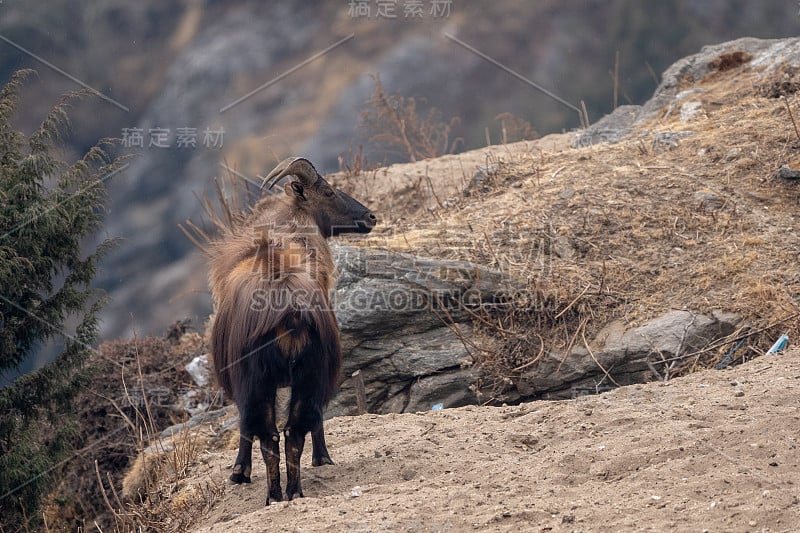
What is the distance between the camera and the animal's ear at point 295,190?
7.13m

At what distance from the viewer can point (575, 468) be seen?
17.4 ft

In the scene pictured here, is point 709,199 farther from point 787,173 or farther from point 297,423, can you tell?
point 297,423

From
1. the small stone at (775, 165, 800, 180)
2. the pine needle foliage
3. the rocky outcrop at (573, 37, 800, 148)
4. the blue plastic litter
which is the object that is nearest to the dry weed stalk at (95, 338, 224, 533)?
the pine needle foliage

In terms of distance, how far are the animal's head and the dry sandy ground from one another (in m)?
1.67

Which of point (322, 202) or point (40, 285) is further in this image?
point (40, 285)

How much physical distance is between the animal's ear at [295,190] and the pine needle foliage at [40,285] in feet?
7.09

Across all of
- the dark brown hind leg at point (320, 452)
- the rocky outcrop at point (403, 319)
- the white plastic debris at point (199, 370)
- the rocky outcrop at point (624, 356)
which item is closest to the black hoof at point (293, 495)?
the dark brown hind leg at point (320, 452)

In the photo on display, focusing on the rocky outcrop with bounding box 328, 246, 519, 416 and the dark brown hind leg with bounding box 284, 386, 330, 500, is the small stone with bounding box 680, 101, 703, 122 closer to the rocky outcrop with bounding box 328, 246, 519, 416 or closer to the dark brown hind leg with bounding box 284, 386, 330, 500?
the rocky outcrop with bounding box 328, 246, 519, 416

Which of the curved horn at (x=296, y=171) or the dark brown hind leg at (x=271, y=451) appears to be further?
the curved horn at (x=296, y=171)

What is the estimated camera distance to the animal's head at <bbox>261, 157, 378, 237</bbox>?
7137 mm

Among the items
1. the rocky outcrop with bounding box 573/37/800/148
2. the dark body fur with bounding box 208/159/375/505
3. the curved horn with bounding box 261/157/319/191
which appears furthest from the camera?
the rocky outcrop with bounding box 573/37/800/148

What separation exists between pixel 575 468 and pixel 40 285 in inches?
208

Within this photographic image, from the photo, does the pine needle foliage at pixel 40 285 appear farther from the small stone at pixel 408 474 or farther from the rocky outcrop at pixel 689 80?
the rocky outcrop at pixel 689 80

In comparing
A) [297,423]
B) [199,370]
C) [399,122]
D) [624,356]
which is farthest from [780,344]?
[399,122]
